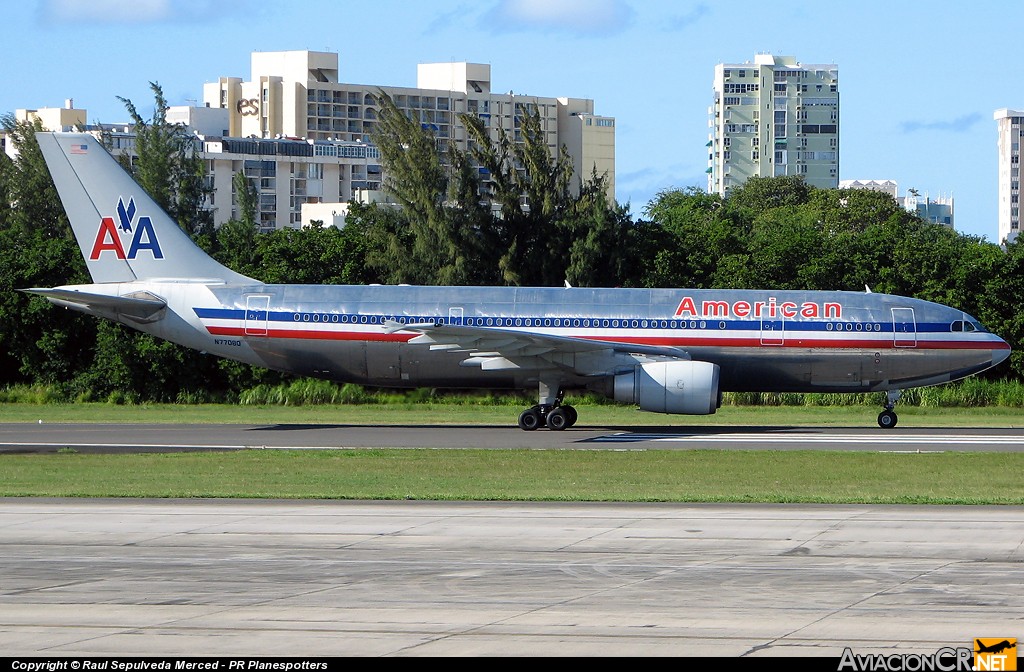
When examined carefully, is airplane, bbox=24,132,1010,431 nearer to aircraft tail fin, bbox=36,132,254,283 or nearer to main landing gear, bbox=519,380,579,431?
main landing gear, bbox=519,380,579,431

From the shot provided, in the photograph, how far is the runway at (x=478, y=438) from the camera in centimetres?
3183

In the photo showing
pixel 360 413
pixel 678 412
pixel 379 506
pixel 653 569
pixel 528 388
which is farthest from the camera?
pixel 360 413

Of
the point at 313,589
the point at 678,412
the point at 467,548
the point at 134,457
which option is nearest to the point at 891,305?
the point at 678,412

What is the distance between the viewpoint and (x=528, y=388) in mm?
37969

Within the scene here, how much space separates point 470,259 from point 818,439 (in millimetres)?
24543

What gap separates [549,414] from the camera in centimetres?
3706

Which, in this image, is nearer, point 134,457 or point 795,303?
point 134,457

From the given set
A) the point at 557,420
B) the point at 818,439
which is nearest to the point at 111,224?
the point at 557,420

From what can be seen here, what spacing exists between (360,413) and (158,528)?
90.2 feet

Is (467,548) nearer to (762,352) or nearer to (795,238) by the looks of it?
(762,352)

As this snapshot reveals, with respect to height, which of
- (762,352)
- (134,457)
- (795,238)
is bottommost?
(134,457)

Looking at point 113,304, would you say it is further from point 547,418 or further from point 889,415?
point 889,415

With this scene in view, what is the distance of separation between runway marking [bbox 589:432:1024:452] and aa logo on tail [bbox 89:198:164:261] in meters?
14.0

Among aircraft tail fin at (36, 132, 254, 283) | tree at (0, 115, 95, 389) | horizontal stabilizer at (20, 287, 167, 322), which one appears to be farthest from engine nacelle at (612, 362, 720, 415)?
tree at (0, 115, 95, 389)
